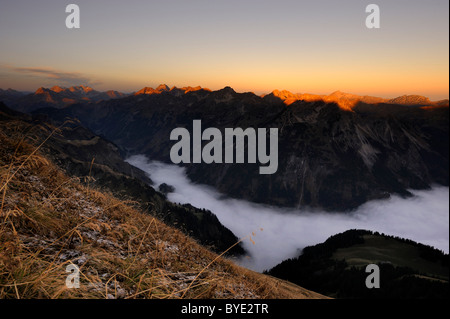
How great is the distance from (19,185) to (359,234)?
746ft

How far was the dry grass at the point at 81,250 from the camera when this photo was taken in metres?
3.15

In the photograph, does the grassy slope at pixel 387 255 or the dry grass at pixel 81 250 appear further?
the grassy slope at pixel 387 255

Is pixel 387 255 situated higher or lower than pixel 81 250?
lower

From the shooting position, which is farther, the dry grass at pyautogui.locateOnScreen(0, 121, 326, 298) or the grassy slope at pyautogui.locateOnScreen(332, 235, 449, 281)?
the grassy slope at pyautogui.locateOnScreen(332, 235, 449, 281)

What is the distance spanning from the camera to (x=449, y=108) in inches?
453

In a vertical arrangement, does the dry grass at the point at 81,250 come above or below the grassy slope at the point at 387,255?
above

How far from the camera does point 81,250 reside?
179 inches

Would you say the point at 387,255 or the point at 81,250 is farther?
the point at 387,255

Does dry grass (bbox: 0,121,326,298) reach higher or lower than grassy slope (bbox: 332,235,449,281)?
higher

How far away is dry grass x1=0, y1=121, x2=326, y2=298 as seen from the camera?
315 centimetres
